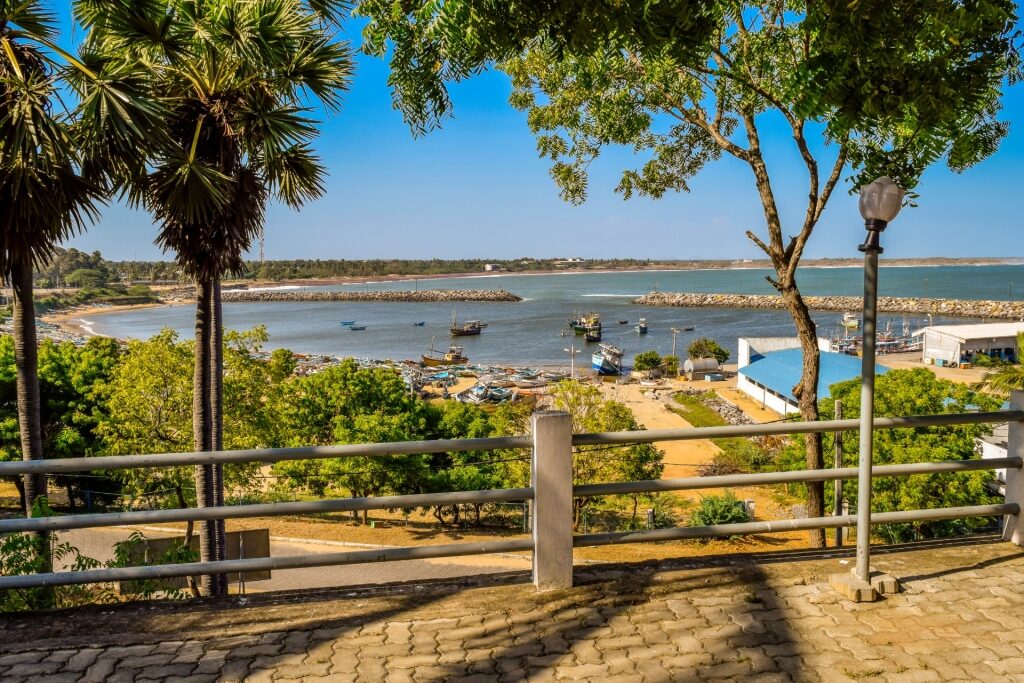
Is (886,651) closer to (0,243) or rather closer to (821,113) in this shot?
(821,113)

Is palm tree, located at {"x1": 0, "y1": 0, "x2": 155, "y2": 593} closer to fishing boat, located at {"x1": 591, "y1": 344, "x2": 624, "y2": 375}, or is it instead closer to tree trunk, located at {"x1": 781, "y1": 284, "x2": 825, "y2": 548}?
tree trunk, located at {"x1": 781, "y1": 284, "x2": 825, "y2": 548}

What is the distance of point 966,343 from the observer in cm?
7144

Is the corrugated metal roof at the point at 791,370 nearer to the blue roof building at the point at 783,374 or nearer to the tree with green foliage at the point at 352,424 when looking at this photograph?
the blue roof building at the point at 783,374

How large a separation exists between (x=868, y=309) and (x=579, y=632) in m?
2.64

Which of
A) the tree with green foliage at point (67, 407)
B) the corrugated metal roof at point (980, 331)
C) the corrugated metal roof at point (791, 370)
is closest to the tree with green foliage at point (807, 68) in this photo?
the tree with green foliage at point (67, 407)

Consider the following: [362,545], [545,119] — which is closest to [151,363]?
[362,545]

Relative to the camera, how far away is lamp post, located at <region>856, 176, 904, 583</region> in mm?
4742

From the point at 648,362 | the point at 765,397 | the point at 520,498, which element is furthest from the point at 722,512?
the point at 648,362

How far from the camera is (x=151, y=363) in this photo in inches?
940

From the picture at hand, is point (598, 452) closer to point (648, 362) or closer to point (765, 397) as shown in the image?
point (765, 397)

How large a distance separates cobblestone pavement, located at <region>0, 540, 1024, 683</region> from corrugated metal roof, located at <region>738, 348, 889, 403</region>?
1503 inches

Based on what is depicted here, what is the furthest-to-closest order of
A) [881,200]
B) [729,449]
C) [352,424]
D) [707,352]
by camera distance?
[707,352] → [729,449] → [352,424] → [881,200]

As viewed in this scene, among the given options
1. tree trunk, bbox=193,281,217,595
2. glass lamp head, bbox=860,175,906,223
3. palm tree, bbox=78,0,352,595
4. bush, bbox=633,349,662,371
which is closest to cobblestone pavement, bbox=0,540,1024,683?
glass lamp head, bbox=860,175,906,223

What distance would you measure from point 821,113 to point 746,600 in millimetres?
3184
